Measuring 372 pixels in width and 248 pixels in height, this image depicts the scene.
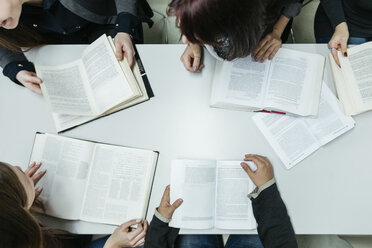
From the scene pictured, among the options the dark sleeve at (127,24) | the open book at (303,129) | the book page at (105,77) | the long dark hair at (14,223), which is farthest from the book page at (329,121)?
the long dark hair at (14,223)

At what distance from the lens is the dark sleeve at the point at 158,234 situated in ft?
2.60

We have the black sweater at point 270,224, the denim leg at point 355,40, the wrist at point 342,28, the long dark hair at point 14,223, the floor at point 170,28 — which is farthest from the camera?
the floor at point 170,28

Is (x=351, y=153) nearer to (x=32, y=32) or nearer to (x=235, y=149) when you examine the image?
(x=235, y=149)

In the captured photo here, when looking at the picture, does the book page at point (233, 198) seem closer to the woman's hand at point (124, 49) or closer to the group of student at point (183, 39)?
the group of student at point (183, 39)

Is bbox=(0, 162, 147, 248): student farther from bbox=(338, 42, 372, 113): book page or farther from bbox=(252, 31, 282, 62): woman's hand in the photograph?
bbox=(338, 42, 372, 113): book page

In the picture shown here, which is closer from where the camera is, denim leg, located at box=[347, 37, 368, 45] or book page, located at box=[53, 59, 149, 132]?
book page, located at box=[53, 59, 149, 132]

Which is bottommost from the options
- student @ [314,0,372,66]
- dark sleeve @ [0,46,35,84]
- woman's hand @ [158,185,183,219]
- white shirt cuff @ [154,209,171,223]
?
white shirt cuff @ [154,209,171,223]

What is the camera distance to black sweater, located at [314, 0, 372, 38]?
0.96 metres

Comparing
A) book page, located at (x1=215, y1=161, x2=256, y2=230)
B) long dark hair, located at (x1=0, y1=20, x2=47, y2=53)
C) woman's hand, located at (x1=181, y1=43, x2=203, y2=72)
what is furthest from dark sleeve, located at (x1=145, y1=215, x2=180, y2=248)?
long dark hair, located at (x1=0, y1=20, x2=47, y2=53)

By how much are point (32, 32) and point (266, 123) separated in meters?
0.84

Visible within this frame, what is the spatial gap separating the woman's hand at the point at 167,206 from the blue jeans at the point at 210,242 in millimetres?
258

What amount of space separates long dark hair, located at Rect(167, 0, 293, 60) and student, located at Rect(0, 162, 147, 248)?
0.56 meters

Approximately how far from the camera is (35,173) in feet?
2.74

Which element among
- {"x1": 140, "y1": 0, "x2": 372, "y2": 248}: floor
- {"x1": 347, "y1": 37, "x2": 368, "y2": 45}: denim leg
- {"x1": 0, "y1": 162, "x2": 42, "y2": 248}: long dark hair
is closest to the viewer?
{"x1": 0, "y1": 162, "x2": 42, "y2": 248}: long dark hair
